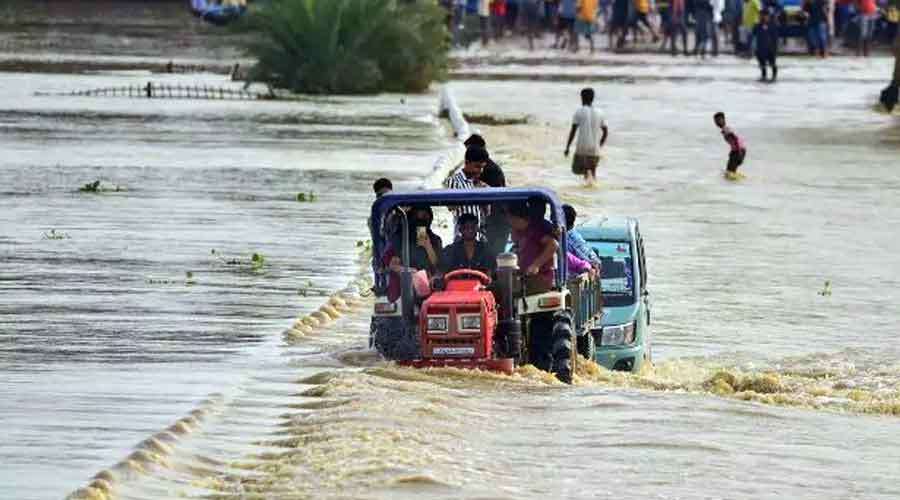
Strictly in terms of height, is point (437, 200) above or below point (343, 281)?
above

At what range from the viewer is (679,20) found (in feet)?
244

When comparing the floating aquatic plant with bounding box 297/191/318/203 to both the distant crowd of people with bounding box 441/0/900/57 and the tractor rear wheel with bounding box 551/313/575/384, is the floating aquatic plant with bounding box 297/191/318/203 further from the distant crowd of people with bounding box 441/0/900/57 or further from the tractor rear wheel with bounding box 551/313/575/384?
the distant crowd of people with bounding box 441/0/900/57

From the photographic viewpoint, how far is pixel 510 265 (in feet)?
54.4

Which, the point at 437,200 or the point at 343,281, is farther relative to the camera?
the point at 343,281

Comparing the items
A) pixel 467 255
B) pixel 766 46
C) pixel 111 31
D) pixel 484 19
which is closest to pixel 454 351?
pixel 467 255

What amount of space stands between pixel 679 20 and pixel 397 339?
58403 millimetres

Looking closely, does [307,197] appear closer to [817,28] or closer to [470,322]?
[470,322]

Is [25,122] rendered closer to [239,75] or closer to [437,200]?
[239,75]

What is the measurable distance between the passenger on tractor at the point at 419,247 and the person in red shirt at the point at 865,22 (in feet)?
186

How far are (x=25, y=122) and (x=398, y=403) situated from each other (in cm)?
2763

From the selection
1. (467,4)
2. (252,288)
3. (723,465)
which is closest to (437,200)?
(723,465)

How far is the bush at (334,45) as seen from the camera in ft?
175

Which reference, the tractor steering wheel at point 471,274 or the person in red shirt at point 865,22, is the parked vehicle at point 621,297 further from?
the person in red shirt at point 865,22

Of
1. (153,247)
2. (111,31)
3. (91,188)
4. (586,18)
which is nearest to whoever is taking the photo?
(153,247)
